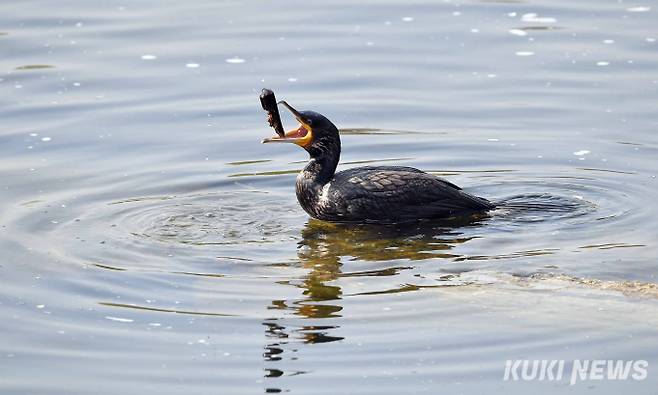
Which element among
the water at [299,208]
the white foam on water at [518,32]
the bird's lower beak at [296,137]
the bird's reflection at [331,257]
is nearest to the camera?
the water at [299,208]

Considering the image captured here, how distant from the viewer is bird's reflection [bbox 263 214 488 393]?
9117 millimetres

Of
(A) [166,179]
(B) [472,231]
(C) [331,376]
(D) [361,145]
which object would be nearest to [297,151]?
(D) [361,145]

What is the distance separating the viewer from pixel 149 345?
9.04m

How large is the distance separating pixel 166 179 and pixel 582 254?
418 cm

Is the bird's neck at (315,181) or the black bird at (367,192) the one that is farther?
the bird's neck at (315,181)

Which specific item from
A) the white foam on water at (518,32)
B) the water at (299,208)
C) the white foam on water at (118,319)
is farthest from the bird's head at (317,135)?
the white foam on water at (518,32)

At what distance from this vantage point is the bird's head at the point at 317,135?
39.9 ft

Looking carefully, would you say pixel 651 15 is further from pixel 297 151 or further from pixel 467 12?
pixel 297 151

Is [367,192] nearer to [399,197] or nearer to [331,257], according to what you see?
[399,197]

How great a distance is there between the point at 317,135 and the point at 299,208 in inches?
28.6

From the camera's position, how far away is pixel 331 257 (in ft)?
36.3

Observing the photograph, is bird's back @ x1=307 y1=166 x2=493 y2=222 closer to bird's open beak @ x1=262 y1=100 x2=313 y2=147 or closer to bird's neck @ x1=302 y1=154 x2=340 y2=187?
bird's neck @ x1=302 y1=154 x2=340 y2=187

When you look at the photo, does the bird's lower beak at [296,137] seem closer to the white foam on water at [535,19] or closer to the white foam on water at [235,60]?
the white foam on water at [235,60]

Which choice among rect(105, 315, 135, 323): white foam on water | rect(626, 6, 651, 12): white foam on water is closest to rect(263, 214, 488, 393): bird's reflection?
rect(105, 315, 135, 323): white foam on water
